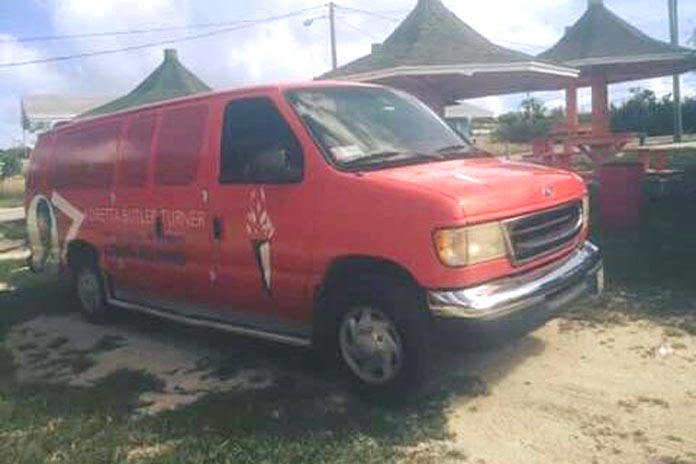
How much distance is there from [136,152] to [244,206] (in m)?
1.78

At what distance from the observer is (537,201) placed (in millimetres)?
5234

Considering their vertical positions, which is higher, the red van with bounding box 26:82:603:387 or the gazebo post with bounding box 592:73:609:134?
the gazebo post with bounding box 592:73:609:134

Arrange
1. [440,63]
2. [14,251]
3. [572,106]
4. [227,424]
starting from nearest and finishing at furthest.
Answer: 1. [227,424]
2. [14,251]
3. [440,63]
4. [572,106]

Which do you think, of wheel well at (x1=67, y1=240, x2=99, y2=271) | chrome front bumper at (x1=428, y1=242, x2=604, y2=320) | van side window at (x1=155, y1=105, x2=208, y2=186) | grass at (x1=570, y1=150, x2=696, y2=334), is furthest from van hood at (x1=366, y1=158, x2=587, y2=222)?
wheel well at (x1=67, y1=240, x2=99, y2=271)

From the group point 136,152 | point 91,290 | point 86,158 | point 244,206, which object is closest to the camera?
point 244,206

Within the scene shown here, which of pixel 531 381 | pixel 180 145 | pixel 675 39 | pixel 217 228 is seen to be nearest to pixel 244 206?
pixel 217 228

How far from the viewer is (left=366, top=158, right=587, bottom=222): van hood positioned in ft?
15.8

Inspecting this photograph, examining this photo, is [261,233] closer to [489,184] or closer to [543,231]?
[489,184]

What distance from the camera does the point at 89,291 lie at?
8.16 m

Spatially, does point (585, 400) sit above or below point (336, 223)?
below

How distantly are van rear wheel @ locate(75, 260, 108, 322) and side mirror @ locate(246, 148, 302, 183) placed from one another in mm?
2993

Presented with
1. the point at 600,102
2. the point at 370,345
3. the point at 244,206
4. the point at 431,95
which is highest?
the point at 431,95

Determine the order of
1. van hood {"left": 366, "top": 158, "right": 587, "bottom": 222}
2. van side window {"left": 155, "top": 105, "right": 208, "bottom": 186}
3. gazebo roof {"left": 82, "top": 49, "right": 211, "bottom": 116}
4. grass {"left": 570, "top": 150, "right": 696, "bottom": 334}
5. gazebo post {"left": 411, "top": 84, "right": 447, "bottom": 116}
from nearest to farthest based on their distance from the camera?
van hood {"left": 366, "top": 158, "right": 587, "bottom": 222}
van side window {"left": 155, "top": 105, "right": 208, "bottom": 186}
grass {"left": 570, "top": 150, "right": 696, "bottom": 334}
gazebo post {"left": 411, "top": 84, "right": 447, "bottom": 116}
gazebo roof {"left": 82, "top": 49, "right": 211, "bottom": 116}

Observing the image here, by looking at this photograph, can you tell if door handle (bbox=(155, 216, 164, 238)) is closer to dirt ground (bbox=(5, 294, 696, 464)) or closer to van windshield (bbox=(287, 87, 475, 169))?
dirt ground (bbox=(5, 294, 696, 464))
